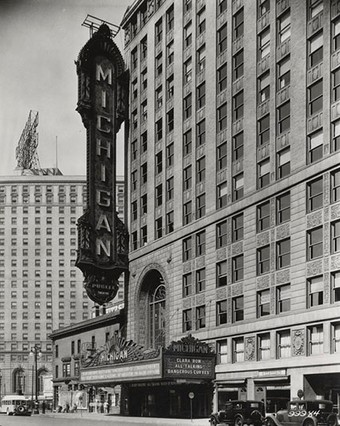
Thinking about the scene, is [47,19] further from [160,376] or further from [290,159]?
[160,376]

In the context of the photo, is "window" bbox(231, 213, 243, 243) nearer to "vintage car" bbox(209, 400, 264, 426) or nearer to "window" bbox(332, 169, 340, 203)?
"window" bbox(332, 169, 340, 203)

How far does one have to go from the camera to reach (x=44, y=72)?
54.9 m

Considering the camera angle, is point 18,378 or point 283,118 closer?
point 283,118

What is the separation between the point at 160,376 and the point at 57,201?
11953cm

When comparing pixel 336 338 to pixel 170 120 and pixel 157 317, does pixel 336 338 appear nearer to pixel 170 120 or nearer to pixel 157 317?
pixel 157 317

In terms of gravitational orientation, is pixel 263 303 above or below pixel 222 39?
below

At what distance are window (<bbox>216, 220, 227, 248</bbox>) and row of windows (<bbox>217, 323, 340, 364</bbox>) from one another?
284 inches

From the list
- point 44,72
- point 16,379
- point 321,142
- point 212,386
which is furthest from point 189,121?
point 16,379

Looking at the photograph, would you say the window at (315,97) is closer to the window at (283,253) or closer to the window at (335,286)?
the window at (283,253)

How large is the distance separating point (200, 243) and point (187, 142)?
366 inches

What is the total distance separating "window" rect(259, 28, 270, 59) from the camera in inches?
1989

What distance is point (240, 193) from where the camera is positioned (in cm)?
5250

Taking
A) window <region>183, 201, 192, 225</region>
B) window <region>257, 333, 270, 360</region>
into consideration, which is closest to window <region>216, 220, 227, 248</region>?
window <region>183, 201, 192, 225</region>

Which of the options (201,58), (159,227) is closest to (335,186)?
(201,58)
